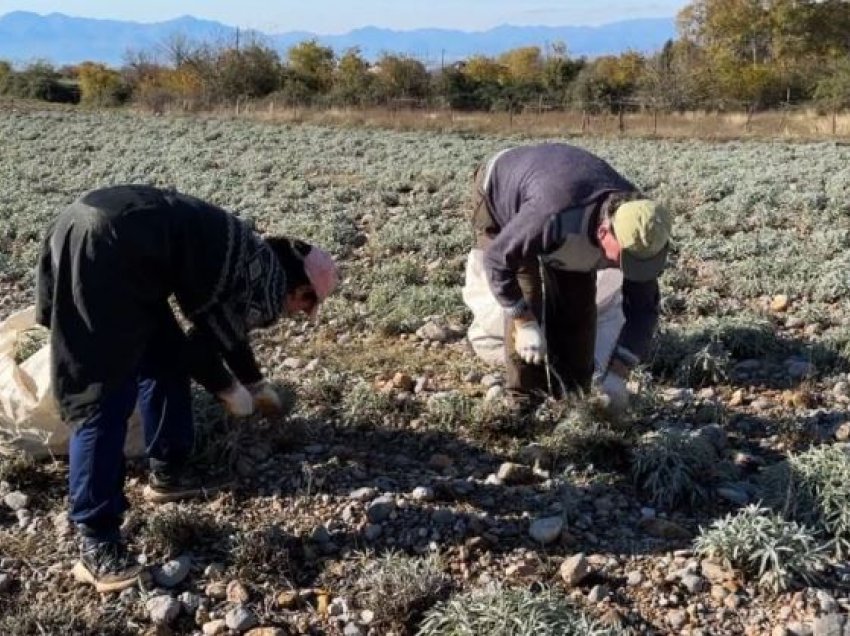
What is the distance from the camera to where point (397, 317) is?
604 cm

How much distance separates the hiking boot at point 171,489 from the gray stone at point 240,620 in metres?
0.78

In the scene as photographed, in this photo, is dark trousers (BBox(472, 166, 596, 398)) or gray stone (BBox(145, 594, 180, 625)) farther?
dark trousers (BBox(472, 166, 596, 398))

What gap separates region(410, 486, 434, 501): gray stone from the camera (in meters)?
3.60

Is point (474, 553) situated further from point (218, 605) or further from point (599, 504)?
point (218, 605)

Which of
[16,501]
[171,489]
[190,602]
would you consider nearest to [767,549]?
[190,602]

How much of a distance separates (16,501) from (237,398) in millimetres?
1100

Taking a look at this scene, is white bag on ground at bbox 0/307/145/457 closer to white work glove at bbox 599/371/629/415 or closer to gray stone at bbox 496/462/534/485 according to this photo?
gray stone at bbox 496/462/534/485

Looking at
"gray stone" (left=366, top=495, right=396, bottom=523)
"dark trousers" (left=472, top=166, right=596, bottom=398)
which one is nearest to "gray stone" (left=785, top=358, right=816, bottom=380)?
"dark trousers" (left=472, top=166, right=596, bottom=398)

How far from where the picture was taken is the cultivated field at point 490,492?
9.73ft

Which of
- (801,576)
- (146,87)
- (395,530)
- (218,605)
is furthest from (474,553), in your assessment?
(146,87)

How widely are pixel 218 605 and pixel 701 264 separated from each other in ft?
18.3

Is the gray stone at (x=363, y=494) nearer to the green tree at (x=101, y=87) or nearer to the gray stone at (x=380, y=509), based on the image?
the gray stone at (x=380, y=509)

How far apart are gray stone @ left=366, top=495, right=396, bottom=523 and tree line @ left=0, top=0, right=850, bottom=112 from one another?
2820 cm

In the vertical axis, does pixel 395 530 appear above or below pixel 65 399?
below
